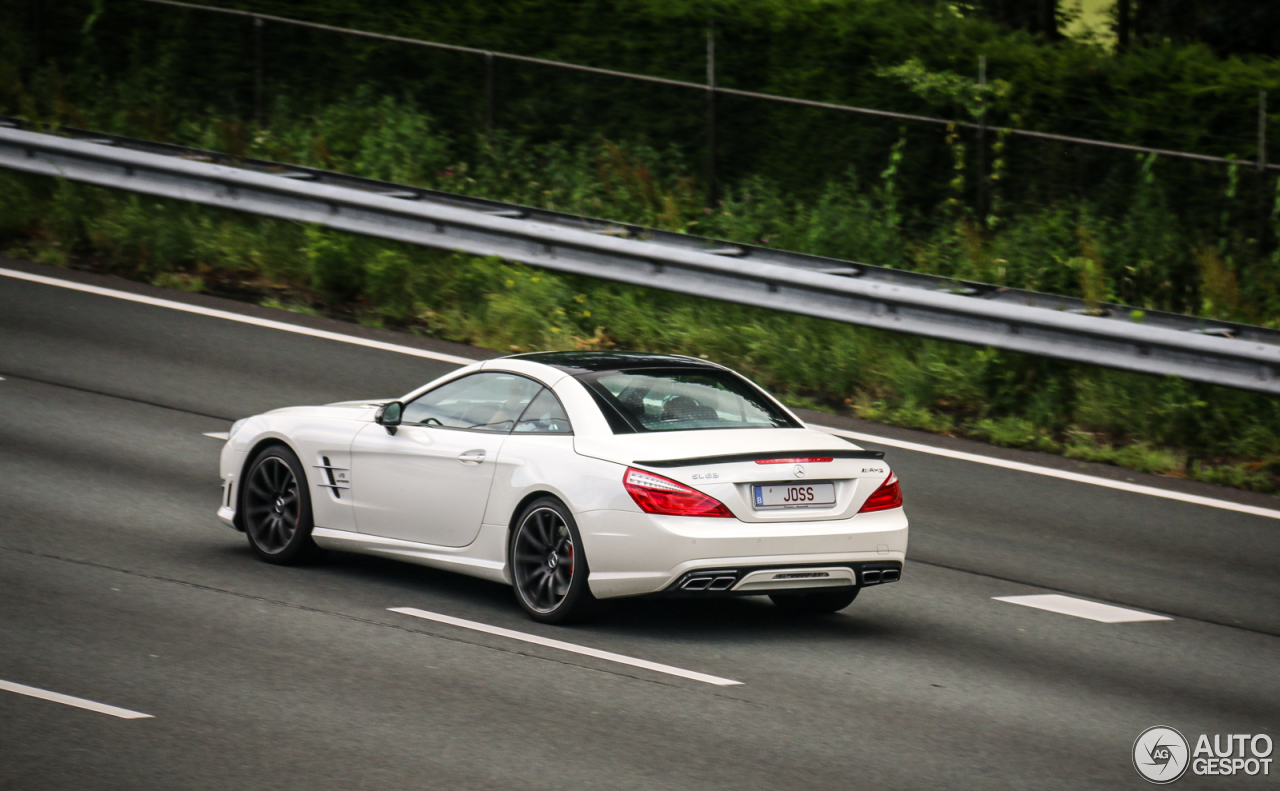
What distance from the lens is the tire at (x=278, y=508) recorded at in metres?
9.39

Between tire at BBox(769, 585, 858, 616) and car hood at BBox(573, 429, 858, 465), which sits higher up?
car hood at BBox(573, 429, 858, 465)

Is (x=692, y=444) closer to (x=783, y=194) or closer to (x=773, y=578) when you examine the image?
(x=773, y=578)

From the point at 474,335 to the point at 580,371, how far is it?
22.3ft

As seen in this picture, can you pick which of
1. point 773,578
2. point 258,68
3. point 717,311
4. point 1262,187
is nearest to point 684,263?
point 717,311

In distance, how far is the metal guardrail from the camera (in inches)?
505

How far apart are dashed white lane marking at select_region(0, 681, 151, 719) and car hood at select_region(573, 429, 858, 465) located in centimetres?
250

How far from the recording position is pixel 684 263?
14.7 metres

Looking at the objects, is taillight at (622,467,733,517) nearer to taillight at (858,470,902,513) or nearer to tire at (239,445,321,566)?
taillight at (858,470,902,513)

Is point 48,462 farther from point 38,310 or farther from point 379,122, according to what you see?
point 379,122

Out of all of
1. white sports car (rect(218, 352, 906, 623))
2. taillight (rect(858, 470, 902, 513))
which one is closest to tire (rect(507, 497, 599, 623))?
white sports car (rect(218, 352, 906, 623))

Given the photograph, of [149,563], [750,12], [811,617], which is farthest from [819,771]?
[750,12]

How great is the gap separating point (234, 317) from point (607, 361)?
7.47m

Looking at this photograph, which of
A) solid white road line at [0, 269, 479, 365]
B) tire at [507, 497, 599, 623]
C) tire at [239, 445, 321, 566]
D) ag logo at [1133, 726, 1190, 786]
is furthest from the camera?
→ solid white road line at [0, 269, 479, 365]

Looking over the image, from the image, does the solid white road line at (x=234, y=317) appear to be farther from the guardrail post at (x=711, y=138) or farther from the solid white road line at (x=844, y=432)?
the guardrail post at (x=711, y=138)
